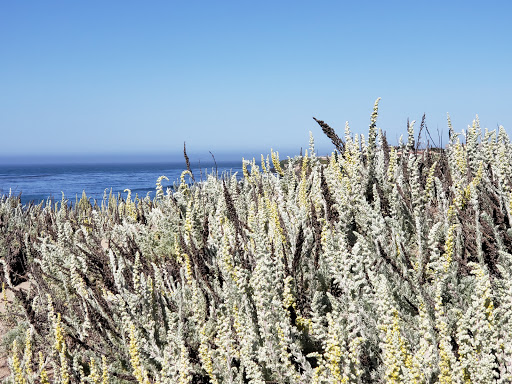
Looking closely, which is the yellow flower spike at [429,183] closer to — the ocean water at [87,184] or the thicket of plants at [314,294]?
the thicket of plants at [314,294]

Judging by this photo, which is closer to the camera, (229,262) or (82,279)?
(229,262)

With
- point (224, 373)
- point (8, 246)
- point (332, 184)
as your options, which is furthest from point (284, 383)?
point (8, 246)

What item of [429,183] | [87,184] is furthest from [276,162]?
[87,184]

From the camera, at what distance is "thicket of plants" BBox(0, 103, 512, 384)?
73.5 inches

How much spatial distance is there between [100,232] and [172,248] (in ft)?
5.12

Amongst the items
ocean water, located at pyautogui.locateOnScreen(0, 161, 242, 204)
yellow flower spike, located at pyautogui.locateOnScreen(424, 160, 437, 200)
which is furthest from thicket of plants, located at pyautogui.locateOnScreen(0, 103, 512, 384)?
ocean water, located at pyautogui.locateOnScreen(0, 161, 242, 204)

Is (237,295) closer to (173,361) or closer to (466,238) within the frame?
(173,361)

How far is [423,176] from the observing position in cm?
400

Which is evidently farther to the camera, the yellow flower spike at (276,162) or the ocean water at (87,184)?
the ocean water at (87,184)

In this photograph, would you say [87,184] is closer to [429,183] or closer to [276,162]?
[276,162]

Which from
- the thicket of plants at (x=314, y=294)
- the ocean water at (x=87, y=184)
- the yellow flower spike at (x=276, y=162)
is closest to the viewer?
the thicket of plants at (x=314, y=294)

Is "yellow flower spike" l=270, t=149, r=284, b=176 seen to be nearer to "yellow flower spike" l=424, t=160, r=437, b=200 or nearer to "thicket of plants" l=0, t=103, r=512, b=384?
"thicket of plants" l=0, t=103, r=512, b=384

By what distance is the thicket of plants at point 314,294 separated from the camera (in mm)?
1866

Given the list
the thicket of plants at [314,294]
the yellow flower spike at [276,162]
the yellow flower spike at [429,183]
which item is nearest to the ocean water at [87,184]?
the yellow flower spike at [276,162]
